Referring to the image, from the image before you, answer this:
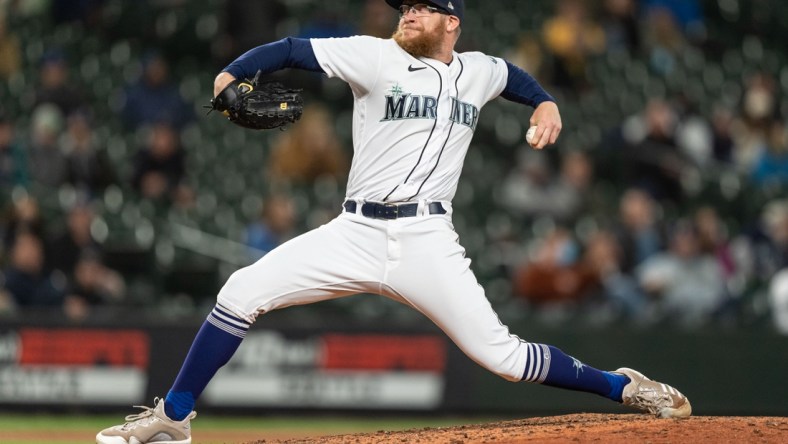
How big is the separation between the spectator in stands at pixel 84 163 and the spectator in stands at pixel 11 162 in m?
0.36

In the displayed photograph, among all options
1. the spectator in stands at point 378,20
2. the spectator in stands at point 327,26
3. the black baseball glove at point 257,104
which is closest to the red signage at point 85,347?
the spectator in stands at point 327,26

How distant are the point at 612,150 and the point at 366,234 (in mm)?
7531

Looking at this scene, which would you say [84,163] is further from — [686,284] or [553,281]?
[686,284]

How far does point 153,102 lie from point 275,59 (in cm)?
705

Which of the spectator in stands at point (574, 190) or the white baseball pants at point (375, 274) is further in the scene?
the spectator in stands at point (574, 190)

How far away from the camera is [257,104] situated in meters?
5.12

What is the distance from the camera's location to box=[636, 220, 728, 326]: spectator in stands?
10.3 m

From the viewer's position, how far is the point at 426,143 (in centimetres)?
531

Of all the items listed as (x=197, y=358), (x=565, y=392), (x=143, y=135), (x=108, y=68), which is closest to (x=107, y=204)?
(x=143, y=135)

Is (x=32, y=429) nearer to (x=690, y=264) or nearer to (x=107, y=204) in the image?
(x=107, y=204)

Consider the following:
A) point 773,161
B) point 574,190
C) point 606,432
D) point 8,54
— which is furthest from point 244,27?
point 606,432

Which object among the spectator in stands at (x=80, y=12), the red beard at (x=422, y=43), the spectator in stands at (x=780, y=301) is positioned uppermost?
the spectator in stands at (x=80, y=12)

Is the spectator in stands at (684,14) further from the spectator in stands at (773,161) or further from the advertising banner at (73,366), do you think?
the advertising banner at (73,366)

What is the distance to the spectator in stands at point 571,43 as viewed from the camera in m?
13.1
